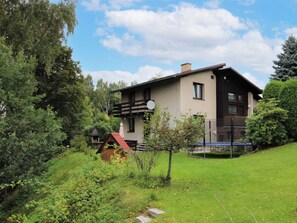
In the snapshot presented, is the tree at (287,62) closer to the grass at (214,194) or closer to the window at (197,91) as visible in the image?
the window at (197,91)

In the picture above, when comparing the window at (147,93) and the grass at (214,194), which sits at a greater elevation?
the window at (147,93)

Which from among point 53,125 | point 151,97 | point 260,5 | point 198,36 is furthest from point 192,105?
point 53,125

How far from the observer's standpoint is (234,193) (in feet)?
27.7

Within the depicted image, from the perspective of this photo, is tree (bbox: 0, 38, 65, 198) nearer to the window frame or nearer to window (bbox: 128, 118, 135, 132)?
the window frame

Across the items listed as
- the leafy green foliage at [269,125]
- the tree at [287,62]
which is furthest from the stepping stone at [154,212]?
the tree at [287,62]

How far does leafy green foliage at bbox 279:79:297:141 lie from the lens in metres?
17.0

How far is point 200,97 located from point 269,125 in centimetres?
1016

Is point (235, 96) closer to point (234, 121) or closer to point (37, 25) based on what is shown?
point (234, 121)

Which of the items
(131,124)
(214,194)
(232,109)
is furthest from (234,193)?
(131,124)

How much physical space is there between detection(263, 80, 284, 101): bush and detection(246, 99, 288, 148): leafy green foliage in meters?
1.09

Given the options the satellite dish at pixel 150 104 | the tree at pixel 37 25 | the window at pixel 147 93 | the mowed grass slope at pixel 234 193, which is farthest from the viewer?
the window at pixel 147 93

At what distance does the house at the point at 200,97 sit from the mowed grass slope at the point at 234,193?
1086cm

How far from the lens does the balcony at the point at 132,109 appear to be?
26344 mm

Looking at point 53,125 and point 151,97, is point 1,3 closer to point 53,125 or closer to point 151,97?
point 53,125
